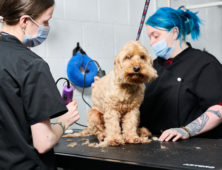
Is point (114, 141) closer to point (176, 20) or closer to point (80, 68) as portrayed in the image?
point (176, 20)

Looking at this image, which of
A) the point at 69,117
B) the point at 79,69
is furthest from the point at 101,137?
the point at 79,69

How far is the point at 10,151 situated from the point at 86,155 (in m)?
0.33

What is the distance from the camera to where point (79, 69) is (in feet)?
7.43

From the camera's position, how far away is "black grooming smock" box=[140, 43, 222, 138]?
62.4 inches

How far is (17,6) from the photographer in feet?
3.10

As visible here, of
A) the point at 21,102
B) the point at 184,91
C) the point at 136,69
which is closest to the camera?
the point at 21,102

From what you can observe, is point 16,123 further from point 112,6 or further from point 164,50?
point 112,6

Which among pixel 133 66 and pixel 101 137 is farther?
pixel 101 137

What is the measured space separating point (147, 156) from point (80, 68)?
132 centimetres

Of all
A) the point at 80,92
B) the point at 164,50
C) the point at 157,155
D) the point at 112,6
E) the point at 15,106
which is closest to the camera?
the point at 15,106

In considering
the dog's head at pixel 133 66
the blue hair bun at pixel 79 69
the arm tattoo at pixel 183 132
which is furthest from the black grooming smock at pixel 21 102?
the blue hair bun at pixel 79 69

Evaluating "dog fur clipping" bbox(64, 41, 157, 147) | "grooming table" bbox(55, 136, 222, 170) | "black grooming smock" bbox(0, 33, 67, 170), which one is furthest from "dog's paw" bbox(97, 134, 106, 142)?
"black grooming smock" bbox(0, 33, 67, 170)

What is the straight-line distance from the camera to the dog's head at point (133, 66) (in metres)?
1.28

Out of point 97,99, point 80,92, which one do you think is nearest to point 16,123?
point 97,99
